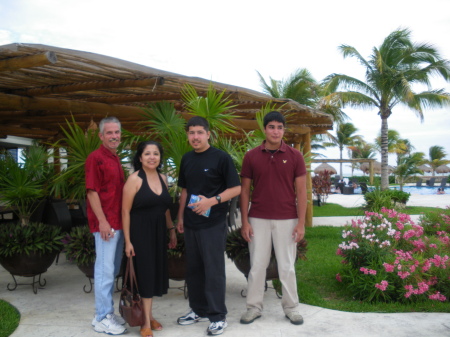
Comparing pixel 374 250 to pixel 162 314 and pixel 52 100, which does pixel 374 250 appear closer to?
pixel 162 314

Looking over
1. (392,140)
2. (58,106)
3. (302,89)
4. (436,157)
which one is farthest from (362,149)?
(58,106)

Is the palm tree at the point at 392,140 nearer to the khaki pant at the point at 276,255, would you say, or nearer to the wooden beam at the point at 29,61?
the khaki pant at the point at 276,255

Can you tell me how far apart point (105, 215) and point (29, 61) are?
1.47 meters

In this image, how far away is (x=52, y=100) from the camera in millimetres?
6137

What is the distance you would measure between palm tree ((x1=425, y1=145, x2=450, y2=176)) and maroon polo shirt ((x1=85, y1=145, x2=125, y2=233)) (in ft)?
192

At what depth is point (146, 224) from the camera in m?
3.46

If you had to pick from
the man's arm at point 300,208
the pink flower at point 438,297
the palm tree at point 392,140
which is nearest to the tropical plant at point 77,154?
the man's arm at point 300,208

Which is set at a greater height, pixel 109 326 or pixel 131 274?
pixel 131 274

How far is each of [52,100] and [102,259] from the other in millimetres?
3438

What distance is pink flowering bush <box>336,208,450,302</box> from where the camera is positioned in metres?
4.26

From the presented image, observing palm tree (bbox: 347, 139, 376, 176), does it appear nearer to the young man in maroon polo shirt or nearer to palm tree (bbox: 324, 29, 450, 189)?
palm tree (bbox: 324, 29, 450, 189)

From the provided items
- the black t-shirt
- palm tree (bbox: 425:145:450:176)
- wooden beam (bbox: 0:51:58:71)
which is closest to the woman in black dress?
the black t-shirt

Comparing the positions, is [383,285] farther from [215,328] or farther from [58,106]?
[58,106]

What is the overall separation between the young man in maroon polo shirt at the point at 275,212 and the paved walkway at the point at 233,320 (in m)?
0.17
